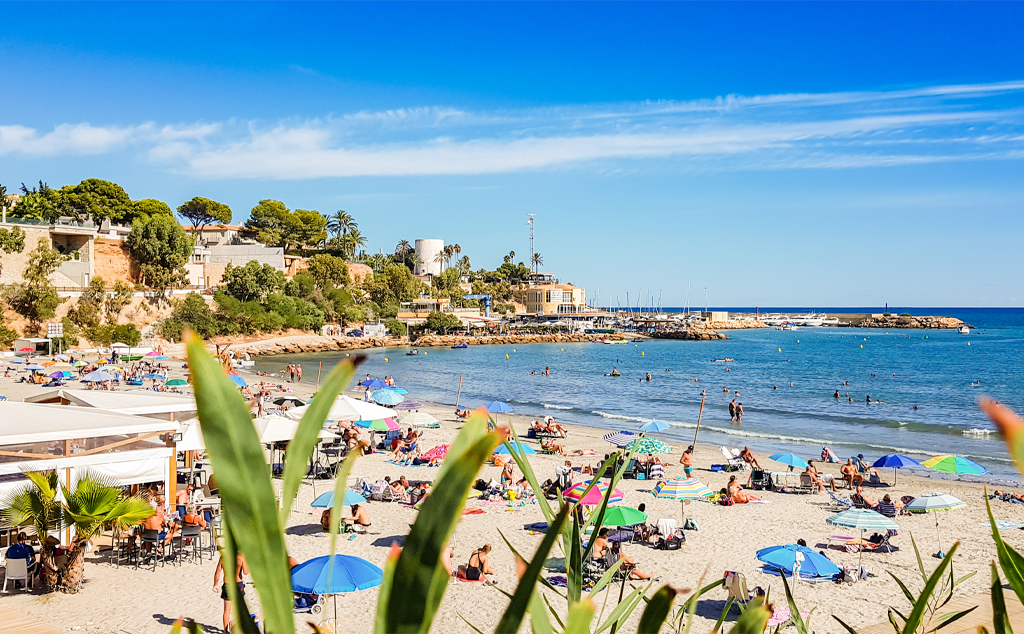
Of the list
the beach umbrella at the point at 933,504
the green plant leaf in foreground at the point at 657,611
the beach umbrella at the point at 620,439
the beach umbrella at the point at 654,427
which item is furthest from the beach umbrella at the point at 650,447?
the green plant leaf in foreground at the point at 657,611

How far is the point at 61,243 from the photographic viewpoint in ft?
196

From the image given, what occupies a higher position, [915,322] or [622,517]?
[915,322]

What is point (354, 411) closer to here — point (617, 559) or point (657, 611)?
point (617, 559)

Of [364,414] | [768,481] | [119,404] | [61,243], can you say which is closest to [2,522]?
[119,404]

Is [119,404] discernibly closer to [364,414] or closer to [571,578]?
[364,414]

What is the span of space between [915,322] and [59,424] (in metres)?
162

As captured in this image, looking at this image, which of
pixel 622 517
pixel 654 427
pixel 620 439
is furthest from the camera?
pixel 654 427

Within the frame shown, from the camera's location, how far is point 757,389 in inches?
1885

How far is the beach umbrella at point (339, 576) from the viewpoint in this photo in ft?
27.1

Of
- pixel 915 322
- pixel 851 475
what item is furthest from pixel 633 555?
pixel 915 322

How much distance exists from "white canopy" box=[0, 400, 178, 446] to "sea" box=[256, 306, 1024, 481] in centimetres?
465

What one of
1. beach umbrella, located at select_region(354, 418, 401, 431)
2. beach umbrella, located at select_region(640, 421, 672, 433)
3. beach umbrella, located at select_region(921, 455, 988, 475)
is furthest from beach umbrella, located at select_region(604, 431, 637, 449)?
beach umbrella, located at select_region(921, 455, 988, 475)

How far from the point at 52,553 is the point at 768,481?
1474 cm

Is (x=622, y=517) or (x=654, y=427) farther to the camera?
(x=654, y=427)
